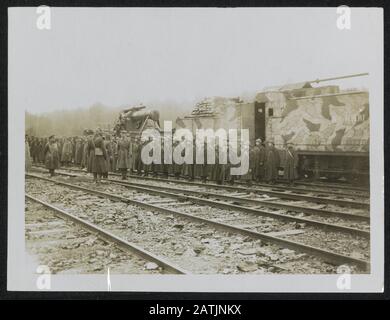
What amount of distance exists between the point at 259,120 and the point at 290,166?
0.43 meters

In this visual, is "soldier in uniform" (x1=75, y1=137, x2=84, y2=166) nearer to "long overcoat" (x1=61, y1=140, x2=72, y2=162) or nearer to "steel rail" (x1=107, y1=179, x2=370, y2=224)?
"long overcoat" (x1=61, y1=140, x2=72, y2=162)

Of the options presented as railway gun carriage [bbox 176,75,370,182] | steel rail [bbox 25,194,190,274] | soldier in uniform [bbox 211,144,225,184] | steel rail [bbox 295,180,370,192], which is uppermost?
railway gun carriage [bbox 176,75,370,182]

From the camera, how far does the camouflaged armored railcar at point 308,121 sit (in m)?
3.14

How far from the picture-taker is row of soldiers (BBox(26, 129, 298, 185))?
10.5ft

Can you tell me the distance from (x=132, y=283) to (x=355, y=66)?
2.12 m

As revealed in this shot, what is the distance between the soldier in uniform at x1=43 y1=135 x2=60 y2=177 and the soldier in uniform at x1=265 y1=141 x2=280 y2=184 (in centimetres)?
150

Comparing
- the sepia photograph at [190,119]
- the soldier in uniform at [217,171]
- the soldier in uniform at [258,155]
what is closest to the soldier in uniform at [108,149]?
the sepia photograph at [190,119]

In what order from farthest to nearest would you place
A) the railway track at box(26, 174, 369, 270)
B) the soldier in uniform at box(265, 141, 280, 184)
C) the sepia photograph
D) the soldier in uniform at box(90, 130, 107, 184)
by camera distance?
the soldier in uniform at box(90, 130, 107, 184), the soldier in uniform at box(265, 141, 280, 184), the sepia photograph, the railway track at box(26, 174, 369, 270)

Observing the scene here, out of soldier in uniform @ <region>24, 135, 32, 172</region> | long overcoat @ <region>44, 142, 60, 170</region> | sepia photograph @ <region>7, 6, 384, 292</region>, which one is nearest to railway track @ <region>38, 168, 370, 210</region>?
sepia photograph @ <region>7, 6, 384, 292</region>

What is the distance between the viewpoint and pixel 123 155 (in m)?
3.36

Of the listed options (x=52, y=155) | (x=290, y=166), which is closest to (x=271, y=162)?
(x=290, y=166)

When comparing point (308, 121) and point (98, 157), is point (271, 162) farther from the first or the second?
point (98, 157)

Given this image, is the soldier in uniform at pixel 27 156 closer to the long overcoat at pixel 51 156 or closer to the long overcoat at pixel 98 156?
the long overcoat at pixel 51 156

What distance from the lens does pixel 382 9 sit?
315cm
